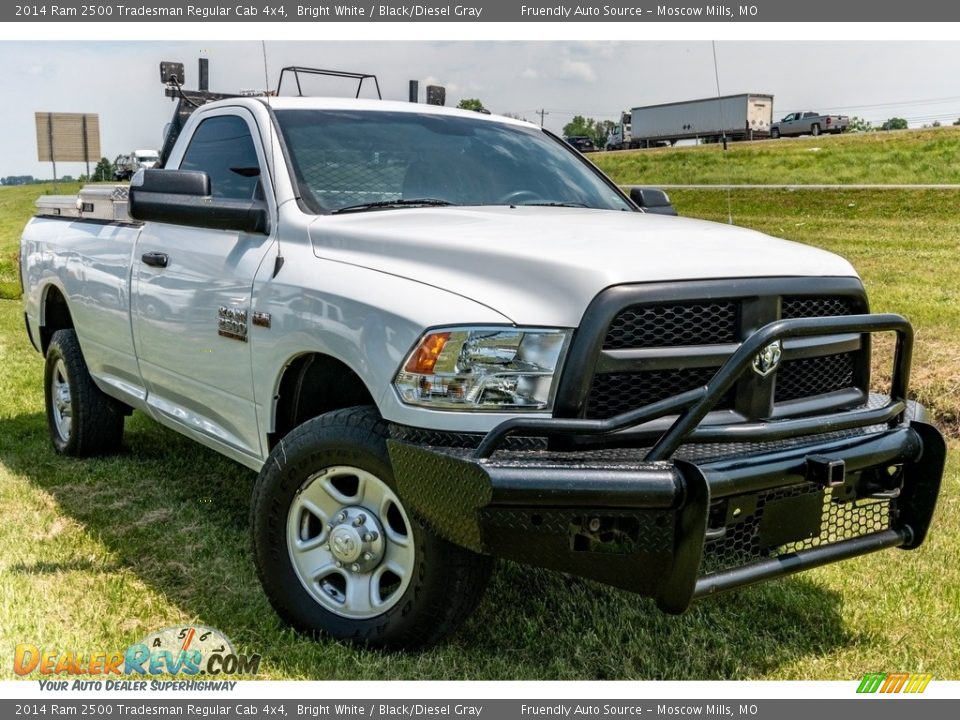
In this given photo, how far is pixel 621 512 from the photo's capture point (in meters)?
2.80

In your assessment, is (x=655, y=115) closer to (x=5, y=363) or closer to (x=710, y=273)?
(x=5, y=363)

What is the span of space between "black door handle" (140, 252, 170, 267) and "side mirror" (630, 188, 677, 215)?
2.26 metres

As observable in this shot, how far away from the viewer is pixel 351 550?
3.36 metres

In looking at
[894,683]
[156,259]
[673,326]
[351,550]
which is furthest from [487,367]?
[156,259]

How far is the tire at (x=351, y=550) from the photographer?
10.5 ft

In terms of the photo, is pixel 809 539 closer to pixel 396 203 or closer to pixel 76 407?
pixel 396 203

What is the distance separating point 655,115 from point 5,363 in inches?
1467

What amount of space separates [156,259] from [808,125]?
46.8 m

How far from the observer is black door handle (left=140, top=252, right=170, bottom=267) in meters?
4.61

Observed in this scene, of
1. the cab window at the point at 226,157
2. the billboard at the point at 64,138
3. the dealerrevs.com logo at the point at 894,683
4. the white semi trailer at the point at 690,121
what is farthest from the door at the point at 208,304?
the white semi trailer at the point at 690,121

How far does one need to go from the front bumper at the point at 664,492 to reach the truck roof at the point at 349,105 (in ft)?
6.75

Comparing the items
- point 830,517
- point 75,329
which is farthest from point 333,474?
point 75,329

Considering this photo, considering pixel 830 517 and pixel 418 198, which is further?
pixel 418 198

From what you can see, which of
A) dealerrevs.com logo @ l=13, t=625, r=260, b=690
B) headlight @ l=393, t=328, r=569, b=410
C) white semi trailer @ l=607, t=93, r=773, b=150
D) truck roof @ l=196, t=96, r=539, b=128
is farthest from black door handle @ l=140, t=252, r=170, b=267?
white semi trailer @ l=607, t=93, r=773, b=150
